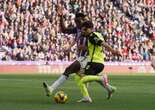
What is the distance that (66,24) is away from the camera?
48.1m

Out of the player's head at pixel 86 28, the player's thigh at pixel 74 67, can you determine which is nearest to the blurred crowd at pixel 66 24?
the player's thigh at pixel 74 67

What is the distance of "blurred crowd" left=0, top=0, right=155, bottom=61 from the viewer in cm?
4478

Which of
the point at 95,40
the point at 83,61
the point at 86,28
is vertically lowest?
the point at 83,61

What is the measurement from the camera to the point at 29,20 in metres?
46.3

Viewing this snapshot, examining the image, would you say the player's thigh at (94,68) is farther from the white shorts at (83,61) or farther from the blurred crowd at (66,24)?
the blurred crowd at (66,24)

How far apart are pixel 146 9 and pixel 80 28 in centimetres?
4075

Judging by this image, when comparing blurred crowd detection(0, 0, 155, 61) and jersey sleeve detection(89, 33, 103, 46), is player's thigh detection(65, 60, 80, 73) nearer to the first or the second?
jersey sleeve detection(89, 33, 103, 46)

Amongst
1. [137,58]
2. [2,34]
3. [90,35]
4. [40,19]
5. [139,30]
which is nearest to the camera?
[90,35]

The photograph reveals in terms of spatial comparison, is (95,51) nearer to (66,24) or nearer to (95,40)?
(95,40)

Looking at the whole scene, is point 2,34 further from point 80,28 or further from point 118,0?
point 80,28

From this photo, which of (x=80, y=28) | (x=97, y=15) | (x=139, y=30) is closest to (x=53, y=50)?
(x=97, y=15)

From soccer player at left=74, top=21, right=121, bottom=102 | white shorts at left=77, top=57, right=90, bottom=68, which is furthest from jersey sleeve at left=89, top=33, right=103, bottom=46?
white shorts at left=77, top=57, right=90, bottom=68

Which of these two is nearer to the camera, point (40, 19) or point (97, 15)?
point (40, 19)

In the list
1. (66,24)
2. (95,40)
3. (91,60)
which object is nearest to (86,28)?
(95,40)
